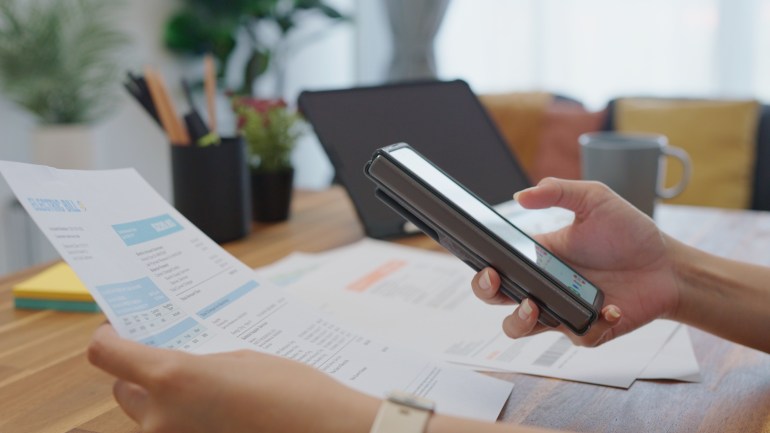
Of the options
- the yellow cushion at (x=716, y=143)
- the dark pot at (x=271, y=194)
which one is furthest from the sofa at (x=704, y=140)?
the dark pot at (x=271, y=194)

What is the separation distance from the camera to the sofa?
2.06 m

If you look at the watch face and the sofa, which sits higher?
the watch face

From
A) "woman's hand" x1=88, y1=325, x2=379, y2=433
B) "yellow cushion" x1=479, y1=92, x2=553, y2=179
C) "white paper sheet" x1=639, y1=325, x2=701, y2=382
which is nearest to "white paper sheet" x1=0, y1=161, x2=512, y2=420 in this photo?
"woman's hand" x1=88, y1=325, x2=379, y2=433

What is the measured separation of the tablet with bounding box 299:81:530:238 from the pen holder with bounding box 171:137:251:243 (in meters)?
0.13

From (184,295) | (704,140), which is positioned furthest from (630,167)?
(704,140)

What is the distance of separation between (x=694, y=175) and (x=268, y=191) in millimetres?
1239

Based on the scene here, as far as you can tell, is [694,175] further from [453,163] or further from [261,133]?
[261,133]

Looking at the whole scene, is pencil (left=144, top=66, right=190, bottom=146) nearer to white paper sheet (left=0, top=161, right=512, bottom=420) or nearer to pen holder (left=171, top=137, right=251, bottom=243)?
pen holder (left=171, top=137, right=251, bottom=243)

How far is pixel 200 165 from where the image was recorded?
109 centimetres

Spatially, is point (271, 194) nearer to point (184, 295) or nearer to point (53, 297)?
point (53, 297)

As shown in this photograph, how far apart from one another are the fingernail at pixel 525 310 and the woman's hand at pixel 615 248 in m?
0.11

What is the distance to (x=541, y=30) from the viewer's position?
11.5 ft

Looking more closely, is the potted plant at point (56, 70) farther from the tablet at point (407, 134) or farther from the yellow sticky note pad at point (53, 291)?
the yellow sticky note pad at point (53, 291)

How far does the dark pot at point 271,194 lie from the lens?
127 cm
